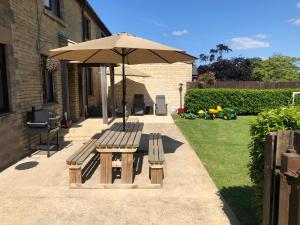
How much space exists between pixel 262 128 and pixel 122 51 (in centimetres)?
382

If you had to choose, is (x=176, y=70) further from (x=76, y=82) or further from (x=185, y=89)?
(x=76, y=82)

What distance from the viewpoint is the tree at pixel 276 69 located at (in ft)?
138

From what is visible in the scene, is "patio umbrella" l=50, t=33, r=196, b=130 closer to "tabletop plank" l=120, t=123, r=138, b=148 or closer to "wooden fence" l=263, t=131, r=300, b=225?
"tabletop plank" l=120, t=123, r=138, b=148

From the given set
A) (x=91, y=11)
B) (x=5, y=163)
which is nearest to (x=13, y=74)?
(x=5, y=163)

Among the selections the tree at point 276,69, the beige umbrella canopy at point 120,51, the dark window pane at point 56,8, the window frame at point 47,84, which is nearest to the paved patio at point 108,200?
the beige umbrella canopy at point 120,51

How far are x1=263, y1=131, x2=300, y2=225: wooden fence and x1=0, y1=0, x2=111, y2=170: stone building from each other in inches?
213

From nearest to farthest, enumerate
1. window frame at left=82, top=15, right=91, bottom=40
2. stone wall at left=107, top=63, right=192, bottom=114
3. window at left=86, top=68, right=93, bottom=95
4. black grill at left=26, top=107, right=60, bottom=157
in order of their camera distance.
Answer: black grill at left=26, top=107, right=60, bottom=157
window frame at left=82, top=15, right=91, bottom=40
window at left=86, top=68, right=93, bottom=95
stone wall at left=107, top=63, right=192, bottom=114

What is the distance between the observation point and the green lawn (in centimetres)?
411

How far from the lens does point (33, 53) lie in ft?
24.1

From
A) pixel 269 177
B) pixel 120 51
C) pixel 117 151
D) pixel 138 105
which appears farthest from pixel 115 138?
pixel 138 105

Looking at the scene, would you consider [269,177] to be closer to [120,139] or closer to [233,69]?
[120,139]

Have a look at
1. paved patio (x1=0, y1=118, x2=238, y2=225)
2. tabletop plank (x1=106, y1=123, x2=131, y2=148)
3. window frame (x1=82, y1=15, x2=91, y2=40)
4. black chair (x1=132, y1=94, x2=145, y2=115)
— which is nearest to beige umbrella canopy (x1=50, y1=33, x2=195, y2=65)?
tabletop plank (x1=106, y1=123, x2=131, y2=148)

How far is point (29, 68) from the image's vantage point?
7.09m

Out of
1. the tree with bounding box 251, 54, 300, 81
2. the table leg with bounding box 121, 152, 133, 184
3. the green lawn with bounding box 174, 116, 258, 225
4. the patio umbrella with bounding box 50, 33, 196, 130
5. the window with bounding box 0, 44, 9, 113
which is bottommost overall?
the green lawn with bounding box 174, 116, 258, 225
